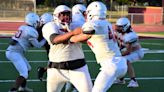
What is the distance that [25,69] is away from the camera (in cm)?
892

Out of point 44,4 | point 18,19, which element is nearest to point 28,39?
point 18,19

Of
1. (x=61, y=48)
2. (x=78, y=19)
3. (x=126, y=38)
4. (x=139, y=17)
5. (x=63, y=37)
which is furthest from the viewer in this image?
(x=139, y=17)

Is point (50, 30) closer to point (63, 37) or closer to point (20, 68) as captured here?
point (63, 37)

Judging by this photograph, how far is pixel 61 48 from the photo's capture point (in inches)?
251

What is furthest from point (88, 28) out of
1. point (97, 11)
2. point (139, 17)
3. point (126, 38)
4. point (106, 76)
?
point (139, 17)

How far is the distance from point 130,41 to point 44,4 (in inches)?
1822

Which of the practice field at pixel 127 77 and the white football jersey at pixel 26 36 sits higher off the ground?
the white football jersey at pixel 26 36

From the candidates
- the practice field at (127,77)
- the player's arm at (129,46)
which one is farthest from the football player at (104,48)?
the player's arm at (129,46)

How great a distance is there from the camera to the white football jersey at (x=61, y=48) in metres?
6.30

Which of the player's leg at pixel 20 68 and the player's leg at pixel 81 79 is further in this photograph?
the player's leg at pixel 20 68

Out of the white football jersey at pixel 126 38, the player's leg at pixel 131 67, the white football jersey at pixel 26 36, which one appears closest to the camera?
the white football jersey at pixel 26 36

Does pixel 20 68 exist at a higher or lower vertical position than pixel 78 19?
lower

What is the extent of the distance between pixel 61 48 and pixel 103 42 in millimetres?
615

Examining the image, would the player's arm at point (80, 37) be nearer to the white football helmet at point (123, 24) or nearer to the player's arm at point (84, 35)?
the player's arm at point (84, 35)
